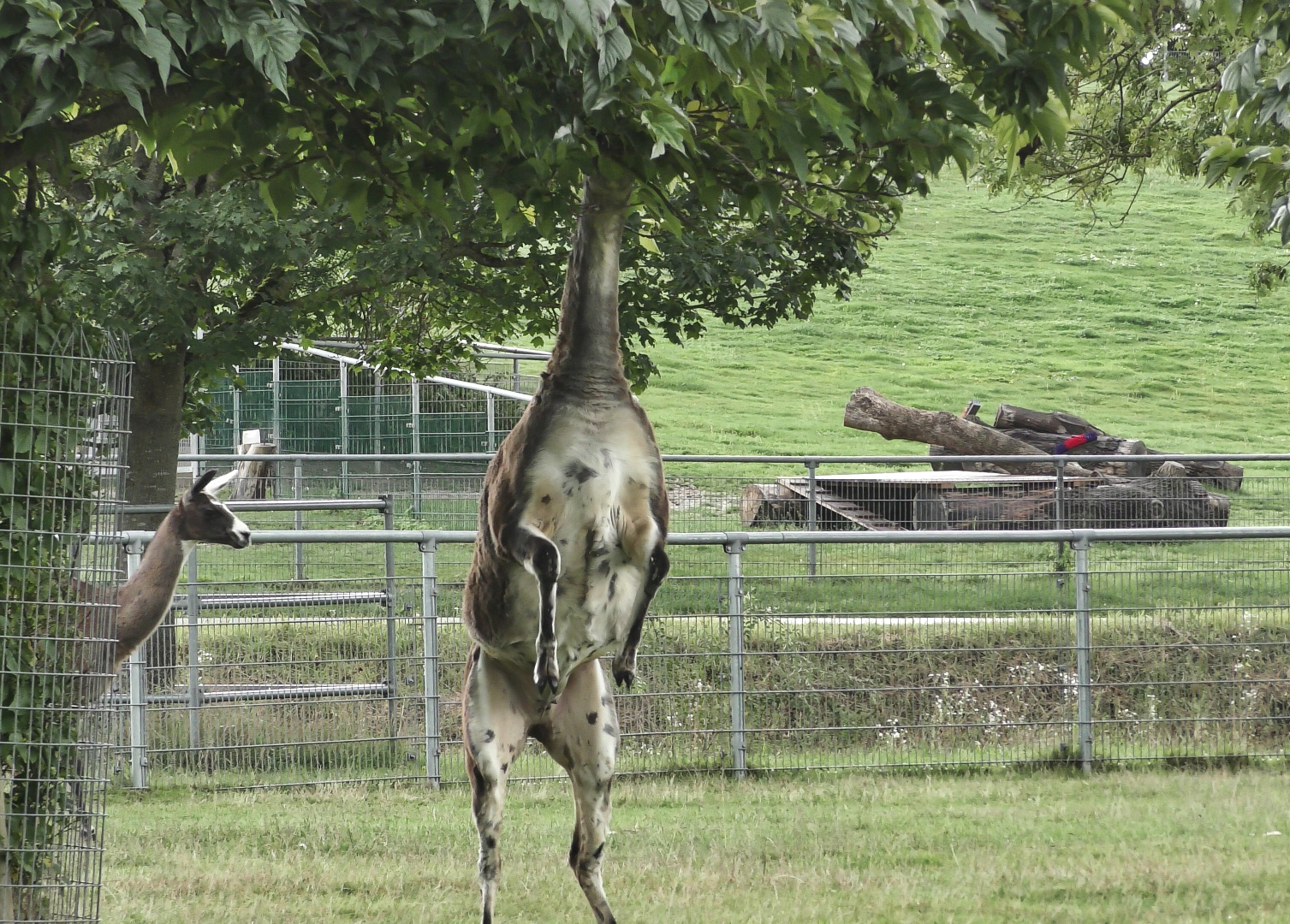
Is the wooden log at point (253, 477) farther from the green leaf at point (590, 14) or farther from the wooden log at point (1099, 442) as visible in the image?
the green leaf at point (590, 14)

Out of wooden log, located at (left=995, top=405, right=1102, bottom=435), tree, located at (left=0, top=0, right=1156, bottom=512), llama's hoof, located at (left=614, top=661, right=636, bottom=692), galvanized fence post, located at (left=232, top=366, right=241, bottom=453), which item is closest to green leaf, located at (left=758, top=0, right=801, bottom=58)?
tree, located at (left=0, top=0, right=1156, bottom=512)

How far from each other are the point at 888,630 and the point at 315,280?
5.81 metres

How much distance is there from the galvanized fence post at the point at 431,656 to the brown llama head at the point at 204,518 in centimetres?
188

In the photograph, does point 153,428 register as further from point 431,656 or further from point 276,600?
point 431,656

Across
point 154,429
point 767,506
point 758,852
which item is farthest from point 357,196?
point 767,506

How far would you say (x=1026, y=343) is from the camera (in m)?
41.5

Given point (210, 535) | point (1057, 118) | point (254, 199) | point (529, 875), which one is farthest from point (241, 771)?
point (1057, 118)

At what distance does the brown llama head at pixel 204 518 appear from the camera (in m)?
8.53

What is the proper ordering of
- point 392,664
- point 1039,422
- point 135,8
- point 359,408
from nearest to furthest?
point 135,8 < point 392,664 < point 1039,422 < point 359,408

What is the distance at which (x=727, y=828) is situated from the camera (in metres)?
8.53

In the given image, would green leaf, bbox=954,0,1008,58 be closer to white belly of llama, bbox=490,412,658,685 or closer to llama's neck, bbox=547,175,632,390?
llama's neck, bbox=547,175,632,390

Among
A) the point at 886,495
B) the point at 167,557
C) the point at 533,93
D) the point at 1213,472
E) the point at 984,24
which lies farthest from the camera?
the point at 1213,472

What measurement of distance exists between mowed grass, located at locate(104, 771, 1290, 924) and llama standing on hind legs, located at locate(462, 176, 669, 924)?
155 cm

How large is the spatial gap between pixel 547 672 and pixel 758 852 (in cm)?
320
